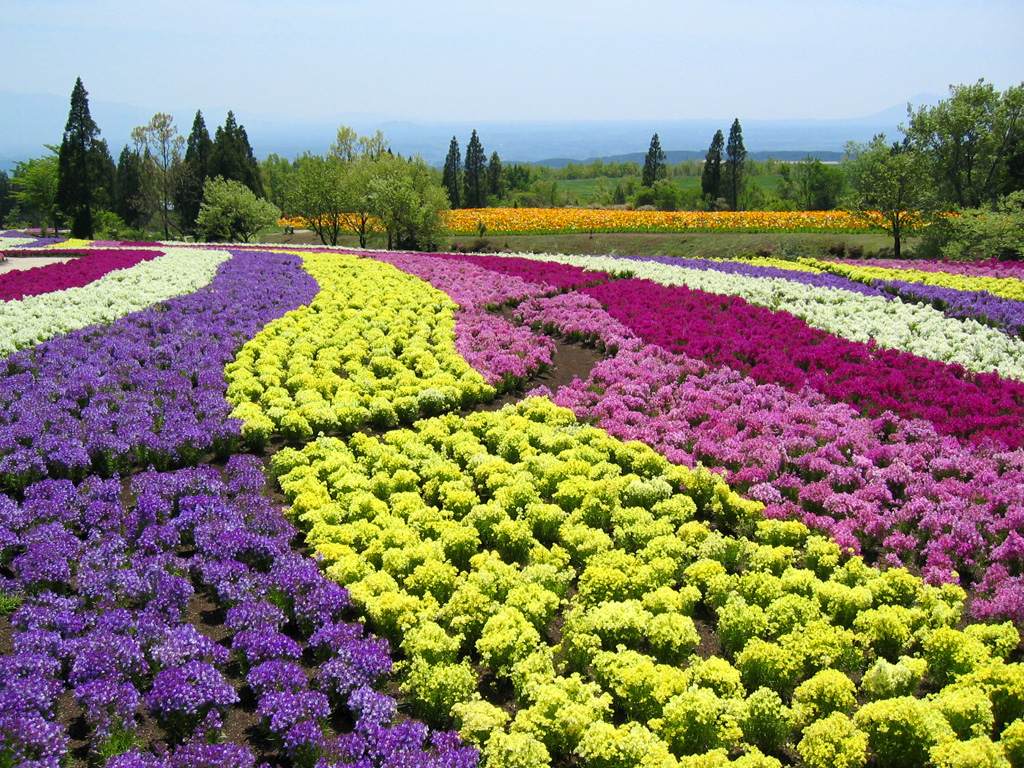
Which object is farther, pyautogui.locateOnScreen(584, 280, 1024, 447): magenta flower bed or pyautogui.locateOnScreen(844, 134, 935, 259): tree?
pyautogui.locateOnScreen(844, 134, 935, 259): tree

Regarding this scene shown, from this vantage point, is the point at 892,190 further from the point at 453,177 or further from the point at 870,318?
the point at 453,177

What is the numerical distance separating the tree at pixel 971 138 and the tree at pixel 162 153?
2859 inches

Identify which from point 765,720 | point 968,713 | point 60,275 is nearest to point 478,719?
point 765,720

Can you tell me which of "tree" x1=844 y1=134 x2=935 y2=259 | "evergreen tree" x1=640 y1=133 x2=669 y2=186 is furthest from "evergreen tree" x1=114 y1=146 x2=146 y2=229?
"tree" x1=844 y1=134 x2=935 y2=259

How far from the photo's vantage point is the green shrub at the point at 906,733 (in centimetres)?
624

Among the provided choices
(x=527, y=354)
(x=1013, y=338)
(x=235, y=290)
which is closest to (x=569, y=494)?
(x=527, y=354)

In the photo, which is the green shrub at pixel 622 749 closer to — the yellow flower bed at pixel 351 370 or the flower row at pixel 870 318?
the yellow flower bed at pixel 351 370

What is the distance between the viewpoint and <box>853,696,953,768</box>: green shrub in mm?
6242

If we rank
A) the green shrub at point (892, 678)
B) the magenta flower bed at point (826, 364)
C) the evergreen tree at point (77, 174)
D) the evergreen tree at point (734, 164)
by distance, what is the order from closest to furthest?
the green shrub at point (892, 678)
the magenta flower bed at point (826, 364)
the evergreen tree at point (77, 174)
the evergreen tree at point (734, 164)

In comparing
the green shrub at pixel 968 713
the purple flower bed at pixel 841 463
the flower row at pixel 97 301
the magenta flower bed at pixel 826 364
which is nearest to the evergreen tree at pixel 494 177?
the flower row at pixel 97 301

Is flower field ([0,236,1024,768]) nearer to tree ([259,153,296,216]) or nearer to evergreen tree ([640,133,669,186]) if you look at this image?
tree ([259,153,296,216])

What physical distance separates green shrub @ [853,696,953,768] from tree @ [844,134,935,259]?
4384cm

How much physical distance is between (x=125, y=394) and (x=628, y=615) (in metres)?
10.8

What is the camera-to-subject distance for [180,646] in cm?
715
